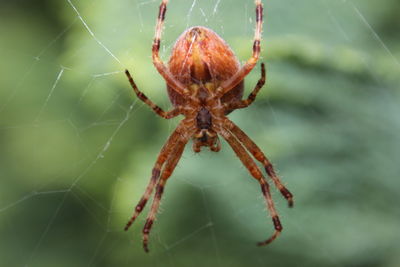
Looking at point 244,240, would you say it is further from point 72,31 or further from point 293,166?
point 72,31

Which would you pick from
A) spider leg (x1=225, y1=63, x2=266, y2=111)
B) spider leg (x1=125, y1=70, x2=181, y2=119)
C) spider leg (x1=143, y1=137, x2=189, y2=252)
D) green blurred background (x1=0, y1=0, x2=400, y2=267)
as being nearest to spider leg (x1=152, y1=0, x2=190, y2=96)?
spider leg (x1=125, y1=70, x2=181, y2=119)

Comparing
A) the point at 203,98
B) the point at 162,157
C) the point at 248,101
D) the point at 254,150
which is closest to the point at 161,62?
the point at 203,98

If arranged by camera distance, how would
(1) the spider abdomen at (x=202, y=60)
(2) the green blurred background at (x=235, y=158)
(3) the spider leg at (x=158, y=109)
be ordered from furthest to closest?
(2) the green blurred background at (x=235, y=158), (3) the spider leg at (x=158, y=109), (1) the spider abdomen at (x=202, y=60)

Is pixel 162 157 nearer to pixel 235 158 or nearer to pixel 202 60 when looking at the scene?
pixel 235 158

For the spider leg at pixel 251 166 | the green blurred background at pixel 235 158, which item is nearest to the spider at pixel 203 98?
the spider leg at pixel 251 166

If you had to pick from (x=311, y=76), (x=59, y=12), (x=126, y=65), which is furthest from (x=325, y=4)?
(x=59, y=12)

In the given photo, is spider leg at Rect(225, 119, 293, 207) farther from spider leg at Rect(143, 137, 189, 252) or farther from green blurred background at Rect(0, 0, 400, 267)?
spider leg at Rect(143, 137, 189, 252)

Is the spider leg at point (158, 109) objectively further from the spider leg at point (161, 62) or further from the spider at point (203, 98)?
the spider leg at point (161, 62)
